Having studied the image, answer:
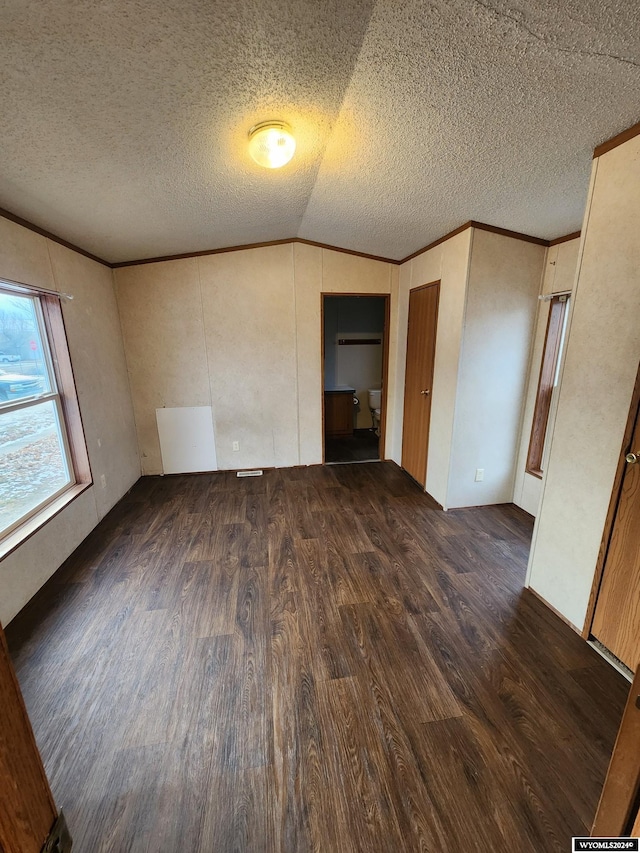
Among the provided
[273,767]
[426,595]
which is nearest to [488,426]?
[426,595]

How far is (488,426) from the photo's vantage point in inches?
117

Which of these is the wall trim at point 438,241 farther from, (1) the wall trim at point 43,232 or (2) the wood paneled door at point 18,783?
(2) the wood paneled door at point 18,783

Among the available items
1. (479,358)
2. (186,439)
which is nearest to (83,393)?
(186,439)

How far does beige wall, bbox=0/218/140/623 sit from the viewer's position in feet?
6.66

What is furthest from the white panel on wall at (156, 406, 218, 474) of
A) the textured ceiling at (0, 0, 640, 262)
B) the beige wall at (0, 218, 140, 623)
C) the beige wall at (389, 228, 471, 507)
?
the beige wall at (389, 228, 471, 507)

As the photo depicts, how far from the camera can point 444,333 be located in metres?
2.96

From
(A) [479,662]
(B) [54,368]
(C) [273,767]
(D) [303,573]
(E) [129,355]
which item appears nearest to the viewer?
(C) [273,767]

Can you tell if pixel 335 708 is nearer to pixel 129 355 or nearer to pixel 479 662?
pixel 479 662

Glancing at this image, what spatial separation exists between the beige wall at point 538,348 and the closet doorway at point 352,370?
215 cm

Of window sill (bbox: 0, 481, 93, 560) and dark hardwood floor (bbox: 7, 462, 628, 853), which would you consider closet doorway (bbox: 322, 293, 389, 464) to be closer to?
dark hardwood floor (bbox: 7, 462, 628, 853)

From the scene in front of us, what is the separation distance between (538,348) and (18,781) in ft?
11.4

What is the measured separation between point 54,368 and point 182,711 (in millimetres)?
2463

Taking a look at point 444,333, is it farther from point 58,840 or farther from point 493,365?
point 58,840

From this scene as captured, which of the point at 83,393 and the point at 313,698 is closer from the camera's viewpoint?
the point at 313,698
